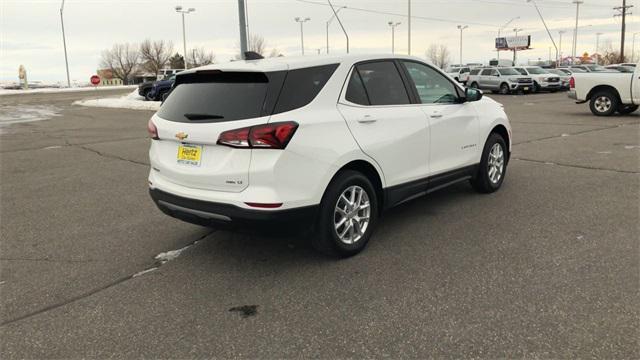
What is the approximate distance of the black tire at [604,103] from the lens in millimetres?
15599

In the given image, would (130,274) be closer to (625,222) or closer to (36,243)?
(36,243)

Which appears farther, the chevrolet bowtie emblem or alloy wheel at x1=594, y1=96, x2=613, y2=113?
alloy wheel at x1=594, y1=96, x2=613, y2=113

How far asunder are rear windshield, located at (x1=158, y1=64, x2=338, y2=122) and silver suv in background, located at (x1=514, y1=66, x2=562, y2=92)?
3178 centimetres

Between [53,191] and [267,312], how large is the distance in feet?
16.8

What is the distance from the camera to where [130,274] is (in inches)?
164

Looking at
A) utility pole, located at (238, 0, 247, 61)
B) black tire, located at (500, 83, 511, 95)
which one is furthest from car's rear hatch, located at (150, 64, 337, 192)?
black tire, located at (500, 83, 511, 95)

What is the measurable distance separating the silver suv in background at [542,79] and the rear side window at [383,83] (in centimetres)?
3059

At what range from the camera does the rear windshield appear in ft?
12.5

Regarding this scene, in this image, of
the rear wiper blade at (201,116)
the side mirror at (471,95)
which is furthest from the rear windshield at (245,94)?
the side mirror at (471,95)

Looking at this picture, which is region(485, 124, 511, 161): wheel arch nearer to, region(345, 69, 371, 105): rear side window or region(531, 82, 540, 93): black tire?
region(345, 69, 371, 105): rear side window

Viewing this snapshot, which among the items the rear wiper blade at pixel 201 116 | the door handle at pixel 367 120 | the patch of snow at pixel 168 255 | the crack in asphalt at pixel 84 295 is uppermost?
the rear wiper blade at pixel 201 116

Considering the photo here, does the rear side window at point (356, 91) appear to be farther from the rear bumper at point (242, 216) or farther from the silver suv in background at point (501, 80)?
the silver suv in background at point (501, 80)

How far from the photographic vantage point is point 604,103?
627 inches

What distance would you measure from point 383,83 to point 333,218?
4.69 feet
